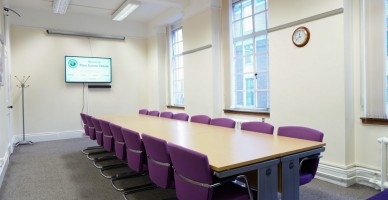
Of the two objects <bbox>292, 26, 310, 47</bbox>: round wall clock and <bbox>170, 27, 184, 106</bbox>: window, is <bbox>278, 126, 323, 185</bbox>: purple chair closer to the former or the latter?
<bbox>292, 26, 310, 47</bbox>: round wall clock

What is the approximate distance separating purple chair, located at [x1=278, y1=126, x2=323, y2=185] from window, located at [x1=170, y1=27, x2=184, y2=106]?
Result: 4.61 m

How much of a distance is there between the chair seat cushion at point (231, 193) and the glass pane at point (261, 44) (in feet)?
9.91

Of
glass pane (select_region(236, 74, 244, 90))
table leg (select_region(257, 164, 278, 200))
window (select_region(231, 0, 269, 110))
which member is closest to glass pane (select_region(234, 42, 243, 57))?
window (select_region(231, 0, 269, 110))

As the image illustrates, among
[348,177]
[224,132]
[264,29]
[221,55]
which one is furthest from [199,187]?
[221,55]

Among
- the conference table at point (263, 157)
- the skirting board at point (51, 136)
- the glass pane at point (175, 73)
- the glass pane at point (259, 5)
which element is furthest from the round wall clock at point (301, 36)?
the skirting board at point (51, 136)

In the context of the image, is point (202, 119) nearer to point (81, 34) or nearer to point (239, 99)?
point (239, 99)

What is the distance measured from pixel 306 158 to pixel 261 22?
3.02m

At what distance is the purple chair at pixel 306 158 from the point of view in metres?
2.31

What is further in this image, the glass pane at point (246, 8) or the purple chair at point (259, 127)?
the glass pane at point (246, 8)

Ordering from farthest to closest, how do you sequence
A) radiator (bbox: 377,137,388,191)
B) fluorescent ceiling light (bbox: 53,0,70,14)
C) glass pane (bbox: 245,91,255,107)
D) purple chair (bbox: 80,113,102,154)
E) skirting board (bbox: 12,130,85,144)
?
1. skirting board (bbox: 12,130,85,144)
2. fluorescent ceiling light (bbox: 53,0,70,14)
3. glass pane (bbox: 245,91,255,107)
4. purple chair (bbox: 80,113,102,154)
5. radiator (bbox: 377,137,388,191)

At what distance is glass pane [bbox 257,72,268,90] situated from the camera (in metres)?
4.49

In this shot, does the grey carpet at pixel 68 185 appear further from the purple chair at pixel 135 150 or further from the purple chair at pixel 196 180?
the purple chair at pixel 196 180

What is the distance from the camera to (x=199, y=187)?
5.76 ft

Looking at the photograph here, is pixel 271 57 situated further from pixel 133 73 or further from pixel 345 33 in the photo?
pixel 133 73
